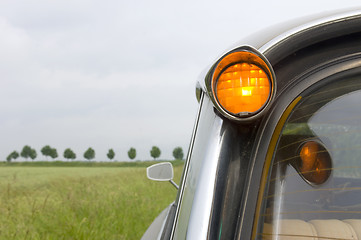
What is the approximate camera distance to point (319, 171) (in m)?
1.21

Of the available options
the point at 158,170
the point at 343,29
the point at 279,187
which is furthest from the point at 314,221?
the point at 158,170

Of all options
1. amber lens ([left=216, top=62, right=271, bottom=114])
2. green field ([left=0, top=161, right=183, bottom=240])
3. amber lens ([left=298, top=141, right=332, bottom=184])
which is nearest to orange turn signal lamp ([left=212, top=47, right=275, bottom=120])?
amber lens ([left=216, top=62, right=271, bottom=114])

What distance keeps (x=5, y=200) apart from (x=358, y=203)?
5.66 metres

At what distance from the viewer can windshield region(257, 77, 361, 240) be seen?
45.9 inches

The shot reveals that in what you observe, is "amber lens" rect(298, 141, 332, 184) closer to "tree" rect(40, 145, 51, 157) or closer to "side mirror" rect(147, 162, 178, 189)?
"side mirror" rect(147, 162, 178, 189)

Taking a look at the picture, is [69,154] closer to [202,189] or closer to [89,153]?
[89,153]

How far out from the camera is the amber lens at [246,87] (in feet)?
3.70

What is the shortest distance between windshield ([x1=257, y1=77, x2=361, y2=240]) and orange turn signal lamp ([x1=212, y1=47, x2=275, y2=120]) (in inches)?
6.6

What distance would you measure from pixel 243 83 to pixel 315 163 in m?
0.36

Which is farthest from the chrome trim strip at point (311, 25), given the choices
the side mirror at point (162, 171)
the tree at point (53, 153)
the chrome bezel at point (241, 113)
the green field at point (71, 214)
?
the tree at point (53, 153)

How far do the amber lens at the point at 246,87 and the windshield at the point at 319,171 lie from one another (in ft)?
0.56

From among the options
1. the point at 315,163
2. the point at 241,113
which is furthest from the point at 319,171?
the point at 241,113

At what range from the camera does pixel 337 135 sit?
1.23m

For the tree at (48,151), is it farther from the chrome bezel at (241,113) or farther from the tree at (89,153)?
the chrome bezel at (241,113)
